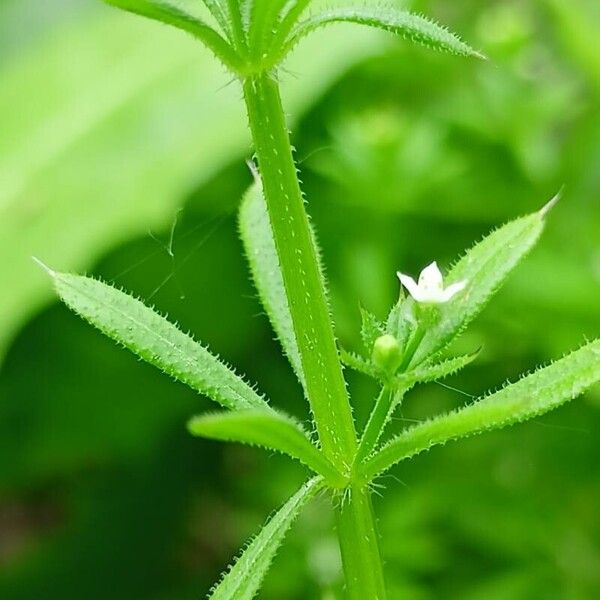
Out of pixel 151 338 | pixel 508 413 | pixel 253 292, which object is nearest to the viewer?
pixel 508 413

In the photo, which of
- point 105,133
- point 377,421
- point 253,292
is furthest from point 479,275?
point 105,133

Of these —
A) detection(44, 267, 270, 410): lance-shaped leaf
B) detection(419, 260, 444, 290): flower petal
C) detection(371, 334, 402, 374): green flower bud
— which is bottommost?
detection(44, 267, 270, 410): lance-shaped leaf

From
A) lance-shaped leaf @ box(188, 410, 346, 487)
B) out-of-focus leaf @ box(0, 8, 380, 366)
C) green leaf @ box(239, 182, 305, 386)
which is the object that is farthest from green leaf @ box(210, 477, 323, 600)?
A: out-of-focus leaf @ box(0, 8, 380, 366)

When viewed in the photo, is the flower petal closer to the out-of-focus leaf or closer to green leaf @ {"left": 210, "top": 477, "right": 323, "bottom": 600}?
green leaf @ {"left": 210, "top": 477, "right": 323, "bottom": 600}

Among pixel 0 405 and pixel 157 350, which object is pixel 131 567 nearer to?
pixel 0 405

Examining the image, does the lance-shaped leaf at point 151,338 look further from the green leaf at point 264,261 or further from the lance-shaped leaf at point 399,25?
the lance-shaped leaf at point 399,25

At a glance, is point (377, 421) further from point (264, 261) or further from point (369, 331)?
point (264, 261)

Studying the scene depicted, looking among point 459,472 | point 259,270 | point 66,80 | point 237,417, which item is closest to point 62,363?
point 66,80
